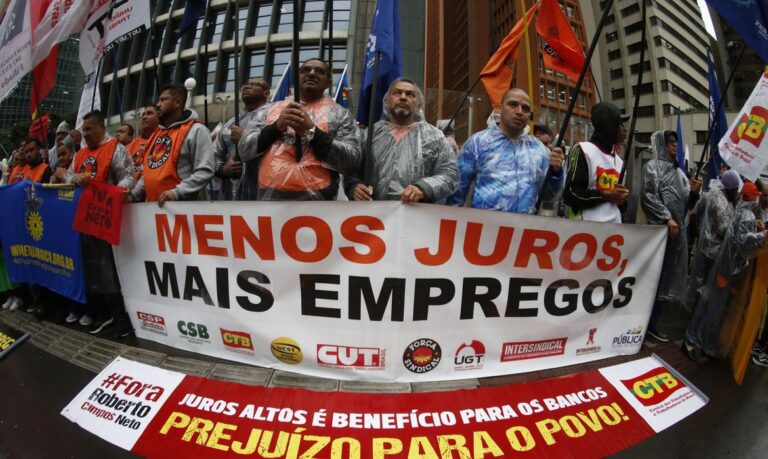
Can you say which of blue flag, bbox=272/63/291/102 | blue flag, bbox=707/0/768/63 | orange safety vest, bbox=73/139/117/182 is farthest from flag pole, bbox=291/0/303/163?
blue flag, bbox=272/63/291/102

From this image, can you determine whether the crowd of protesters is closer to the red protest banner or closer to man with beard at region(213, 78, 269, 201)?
man with beard at region(213, 78, 269, 201)

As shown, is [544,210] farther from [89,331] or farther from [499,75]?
[89,331]

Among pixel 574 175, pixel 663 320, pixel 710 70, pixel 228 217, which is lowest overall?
pixel 663 320

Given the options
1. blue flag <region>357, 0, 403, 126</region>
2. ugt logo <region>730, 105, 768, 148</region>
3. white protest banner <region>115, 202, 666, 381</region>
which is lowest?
white protest banner <region>115, 202, 666, 381</region>

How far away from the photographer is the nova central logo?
2.13 metres

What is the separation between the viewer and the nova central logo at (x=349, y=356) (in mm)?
2127

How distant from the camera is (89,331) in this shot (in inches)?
131

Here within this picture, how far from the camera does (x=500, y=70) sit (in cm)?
513

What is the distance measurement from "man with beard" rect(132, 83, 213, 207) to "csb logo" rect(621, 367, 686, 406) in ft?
10.6

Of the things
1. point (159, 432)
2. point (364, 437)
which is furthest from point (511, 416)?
point (159, 432)

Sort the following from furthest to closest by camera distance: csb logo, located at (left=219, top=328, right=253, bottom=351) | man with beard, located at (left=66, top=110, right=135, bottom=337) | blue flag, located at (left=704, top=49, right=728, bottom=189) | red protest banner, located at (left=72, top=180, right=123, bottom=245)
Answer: blue flag, located at (left=704, top=49, right=728, bottom=189)
man with beard, located at (left=66, top=110, right=135, bottom=337)
red protest banner, located at (left=72, top=180, right=123, bottom=245)
csb logo, located at (left=219, top=328, right=253, bottom=351)

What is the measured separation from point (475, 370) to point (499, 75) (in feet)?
13.6

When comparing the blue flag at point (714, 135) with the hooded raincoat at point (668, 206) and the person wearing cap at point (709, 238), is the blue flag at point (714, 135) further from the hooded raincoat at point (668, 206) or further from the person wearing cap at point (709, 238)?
the hooded raincoat at point (668, 206)

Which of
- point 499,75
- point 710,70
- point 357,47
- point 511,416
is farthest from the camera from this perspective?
point 357,47
